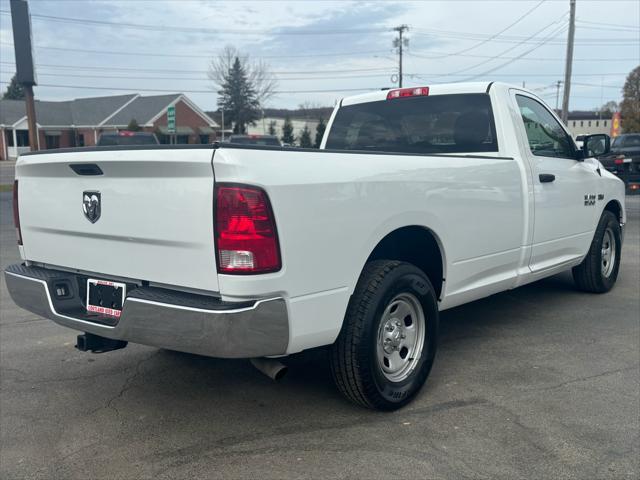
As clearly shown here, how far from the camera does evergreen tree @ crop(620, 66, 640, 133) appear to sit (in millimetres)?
59219

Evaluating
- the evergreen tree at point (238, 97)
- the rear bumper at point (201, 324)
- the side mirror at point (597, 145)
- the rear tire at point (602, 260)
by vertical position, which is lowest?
the rear tire at point (602, 260)

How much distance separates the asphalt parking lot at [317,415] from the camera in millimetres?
3014

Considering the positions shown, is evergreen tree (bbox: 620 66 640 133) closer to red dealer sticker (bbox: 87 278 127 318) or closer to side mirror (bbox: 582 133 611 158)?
side mirror (bbox: 582 133 611 158)

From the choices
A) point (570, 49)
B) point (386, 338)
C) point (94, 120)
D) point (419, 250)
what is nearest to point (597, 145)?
point (419, 250)

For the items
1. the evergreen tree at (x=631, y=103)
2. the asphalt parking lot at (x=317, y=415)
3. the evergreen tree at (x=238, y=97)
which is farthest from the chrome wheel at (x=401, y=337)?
the evergreen tree at (x=238, y=97)

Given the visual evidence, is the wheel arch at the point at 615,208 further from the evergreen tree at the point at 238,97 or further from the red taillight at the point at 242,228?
the evergreen tree at the point at 238,97

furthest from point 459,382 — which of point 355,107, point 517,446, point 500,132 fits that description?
point 355,107

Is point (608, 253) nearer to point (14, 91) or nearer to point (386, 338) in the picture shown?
point (386, 338)

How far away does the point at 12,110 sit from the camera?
5694 cm

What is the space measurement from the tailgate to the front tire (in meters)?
0.89

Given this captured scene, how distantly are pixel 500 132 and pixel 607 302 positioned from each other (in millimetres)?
2423

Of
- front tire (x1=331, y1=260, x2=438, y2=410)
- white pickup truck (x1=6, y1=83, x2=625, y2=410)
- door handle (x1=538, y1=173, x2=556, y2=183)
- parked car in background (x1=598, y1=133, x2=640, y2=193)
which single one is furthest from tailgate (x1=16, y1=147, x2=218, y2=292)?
parked car in background (x1=598, y1=133, x2=640, y2=193)

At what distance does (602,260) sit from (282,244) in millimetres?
4627

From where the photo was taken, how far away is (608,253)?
21.2ft
